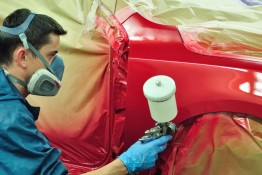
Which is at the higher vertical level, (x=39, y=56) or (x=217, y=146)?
(x=39, y=56)

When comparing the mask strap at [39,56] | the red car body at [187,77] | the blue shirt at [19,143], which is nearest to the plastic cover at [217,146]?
the red car body at [187,77]

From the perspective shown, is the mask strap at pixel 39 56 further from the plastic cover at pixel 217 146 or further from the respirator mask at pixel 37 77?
the plastic cover at pixel 217 146

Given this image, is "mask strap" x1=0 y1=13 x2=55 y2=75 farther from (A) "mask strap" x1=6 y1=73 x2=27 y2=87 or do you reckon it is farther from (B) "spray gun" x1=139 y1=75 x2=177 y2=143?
(B) "spray gun" x1=139 y1=75 x2=177 y2=143

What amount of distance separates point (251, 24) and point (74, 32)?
0.84 metres

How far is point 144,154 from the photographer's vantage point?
4.47 ft

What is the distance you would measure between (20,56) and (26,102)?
0.17m

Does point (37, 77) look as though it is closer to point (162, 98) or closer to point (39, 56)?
point (39, 56)

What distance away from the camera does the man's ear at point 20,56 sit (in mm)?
1324

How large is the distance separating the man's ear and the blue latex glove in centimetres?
49

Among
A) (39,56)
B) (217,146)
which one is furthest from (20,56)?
(217,146)

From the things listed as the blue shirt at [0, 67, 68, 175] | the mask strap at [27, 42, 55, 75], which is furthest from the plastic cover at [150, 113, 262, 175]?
the mask strap at [27, 42, 55, 75]

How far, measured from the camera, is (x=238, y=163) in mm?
1291

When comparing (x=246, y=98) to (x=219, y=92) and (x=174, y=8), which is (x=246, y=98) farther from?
(x=174, y=8)

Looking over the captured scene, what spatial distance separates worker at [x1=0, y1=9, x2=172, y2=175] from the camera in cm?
121
